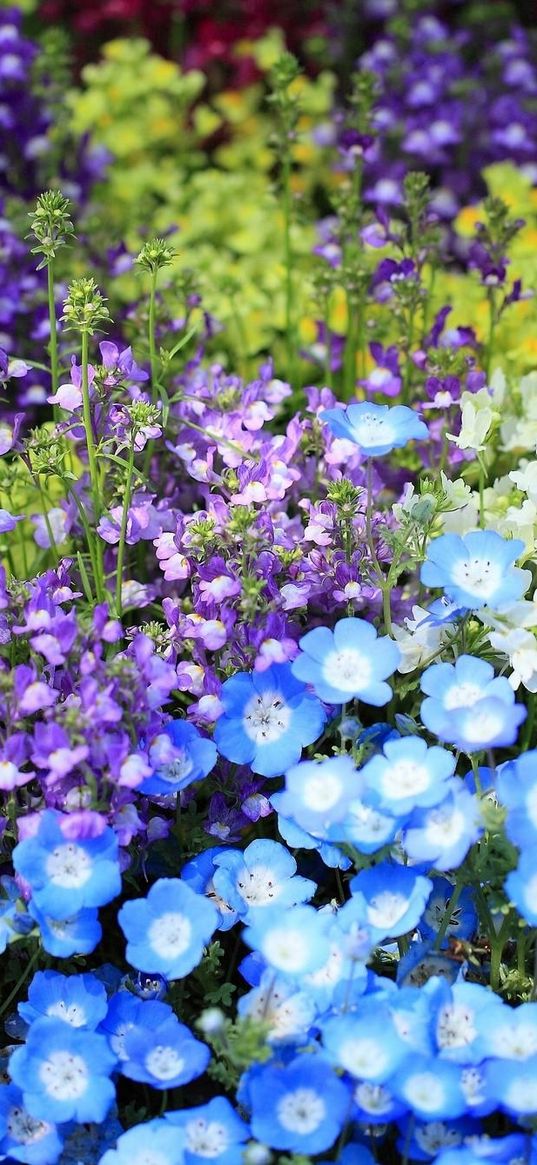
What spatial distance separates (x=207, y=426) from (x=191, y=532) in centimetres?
31

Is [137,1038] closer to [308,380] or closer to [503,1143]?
[503,1143]

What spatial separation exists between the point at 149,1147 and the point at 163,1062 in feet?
0.30

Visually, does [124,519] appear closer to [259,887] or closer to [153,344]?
[153,344]

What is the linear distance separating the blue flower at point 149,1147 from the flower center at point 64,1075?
0.07m

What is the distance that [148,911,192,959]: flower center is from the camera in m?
1.37

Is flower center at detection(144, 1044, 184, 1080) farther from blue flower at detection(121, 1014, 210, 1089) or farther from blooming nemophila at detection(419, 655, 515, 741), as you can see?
blooming nemophila at detection(419, 655, 515, 741)

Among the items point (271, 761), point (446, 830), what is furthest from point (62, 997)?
point (446, 830)

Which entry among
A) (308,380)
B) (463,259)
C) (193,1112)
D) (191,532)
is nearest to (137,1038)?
(193,1112)

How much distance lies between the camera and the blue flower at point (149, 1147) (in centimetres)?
125

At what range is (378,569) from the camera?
5.13ft

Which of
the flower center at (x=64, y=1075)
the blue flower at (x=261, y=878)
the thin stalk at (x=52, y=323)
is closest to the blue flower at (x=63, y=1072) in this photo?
the flower center at (x=64, y=1075)

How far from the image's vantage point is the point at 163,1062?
1331 mm

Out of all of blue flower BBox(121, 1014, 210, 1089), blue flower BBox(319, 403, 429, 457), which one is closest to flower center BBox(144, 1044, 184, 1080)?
blue flower BBox(121, 1014, 210, 1089)

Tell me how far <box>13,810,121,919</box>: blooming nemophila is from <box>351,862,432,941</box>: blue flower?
253 mm
